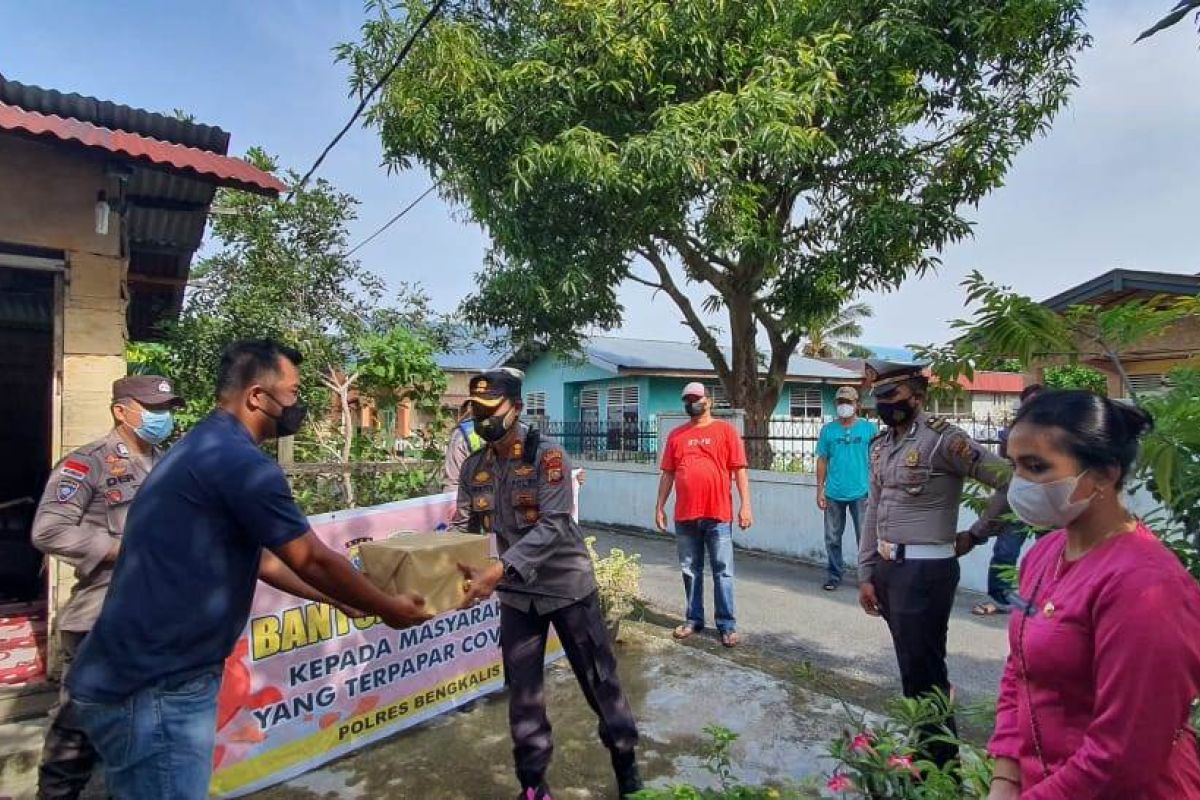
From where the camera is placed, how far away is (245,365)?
6.78 ft

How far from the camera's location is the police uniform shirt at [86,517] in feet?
9.45

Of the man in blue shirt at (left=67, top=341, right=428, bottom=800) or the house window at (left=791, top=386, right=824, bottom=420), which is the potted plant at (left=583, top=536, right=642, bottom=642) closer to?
the man in blue shirt at (left=67, top=341, right=428, bottom=800)

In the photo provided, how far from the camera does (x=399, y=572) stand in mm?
2426

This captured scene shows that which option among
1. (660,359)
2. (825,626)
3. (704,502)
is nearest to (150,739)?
(704,502)

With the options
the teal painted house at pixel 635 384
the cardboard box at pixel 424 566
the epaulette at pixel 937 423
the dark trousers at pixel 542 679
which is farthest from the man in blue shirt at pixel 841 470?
the teal painted house at pixel 635 384

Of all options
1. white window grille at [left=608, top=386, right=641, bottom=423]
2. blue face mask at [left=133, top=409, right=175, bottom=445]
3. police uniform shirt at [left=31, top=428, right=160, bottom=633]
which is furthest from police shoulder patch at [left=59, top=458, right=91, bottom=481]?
white window grille at [left=608, top=386, right=641, bottom=423]

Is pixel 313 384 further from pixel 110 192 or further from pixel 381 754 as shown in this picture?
pixel 381 754

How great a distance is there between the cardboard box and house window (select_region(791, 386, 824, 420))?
17.7 m

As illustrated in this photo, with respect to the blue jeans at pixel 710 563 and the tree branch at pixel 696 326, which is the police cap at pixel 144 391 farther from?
the tree branch at pixel 696 326

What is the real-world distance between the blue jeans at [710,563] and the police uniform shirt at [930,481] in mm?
2136

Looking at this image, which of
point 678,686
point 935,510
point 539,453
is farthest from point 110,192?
point 935,510

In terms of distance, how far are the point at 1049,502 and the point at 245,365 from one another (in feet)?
6.63

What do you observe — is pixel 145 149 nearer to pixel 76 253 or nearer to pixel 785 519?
pixel 76 253

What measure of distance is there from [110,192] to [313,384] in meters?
2.70
